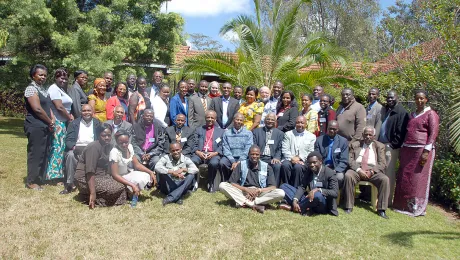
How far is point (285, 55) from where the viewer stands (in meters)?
10.8

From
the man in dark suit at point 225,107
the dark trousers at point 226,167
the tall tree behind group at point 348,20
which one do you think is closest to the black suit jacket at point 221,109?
the man in dark suit at point 225,107

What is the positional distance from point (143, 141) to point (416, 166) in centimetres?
477

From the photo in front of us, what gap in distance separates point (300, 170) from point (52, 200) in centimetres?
398

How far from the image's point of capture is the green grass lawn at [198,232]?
4281 mm

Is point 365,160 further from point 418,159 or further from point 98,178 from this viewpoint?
point 98,178

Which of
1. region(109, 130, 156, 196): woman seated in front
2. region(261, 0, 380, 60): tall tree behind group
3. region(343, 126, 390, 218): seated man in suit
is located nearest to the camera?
region(109, 130, 156, 196): woman seated in front

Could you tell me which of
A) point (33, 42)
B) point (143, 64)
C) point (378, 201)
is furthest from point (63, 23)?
point (378, 201)

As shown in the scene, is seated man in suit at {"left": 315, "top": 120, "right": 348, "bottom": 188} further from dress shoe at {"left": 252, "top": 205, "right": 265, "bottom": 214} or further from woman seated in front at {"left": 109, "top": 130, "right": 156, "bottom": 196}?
woman seated in front at {"left": 109, "top": 130, "right": 156, "bottom": 196}

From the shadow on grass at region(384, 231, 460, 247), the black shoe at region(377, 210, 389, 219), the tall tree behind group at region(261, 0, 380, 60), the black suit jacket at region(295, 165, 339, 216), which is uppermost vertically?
the tall tree behind group at region(261, 0, 380, 60)

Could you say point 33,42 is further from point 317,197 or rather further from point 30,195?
point 317,197

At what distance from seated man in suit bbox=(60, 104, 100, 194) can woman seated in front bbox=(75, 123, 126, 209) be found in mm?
664

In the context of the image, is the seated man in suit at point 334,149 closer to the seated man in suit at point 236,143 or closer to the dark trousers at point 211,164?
the seated man in suit at point 236,143

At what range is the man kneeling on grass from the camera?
19.2 feet

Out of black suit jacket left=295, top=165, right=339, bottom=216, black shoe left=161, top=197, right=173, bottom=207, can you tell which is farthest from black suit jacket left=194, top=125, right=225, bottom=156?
black suit jacket left=295, top=165, right=339, bottom=216
